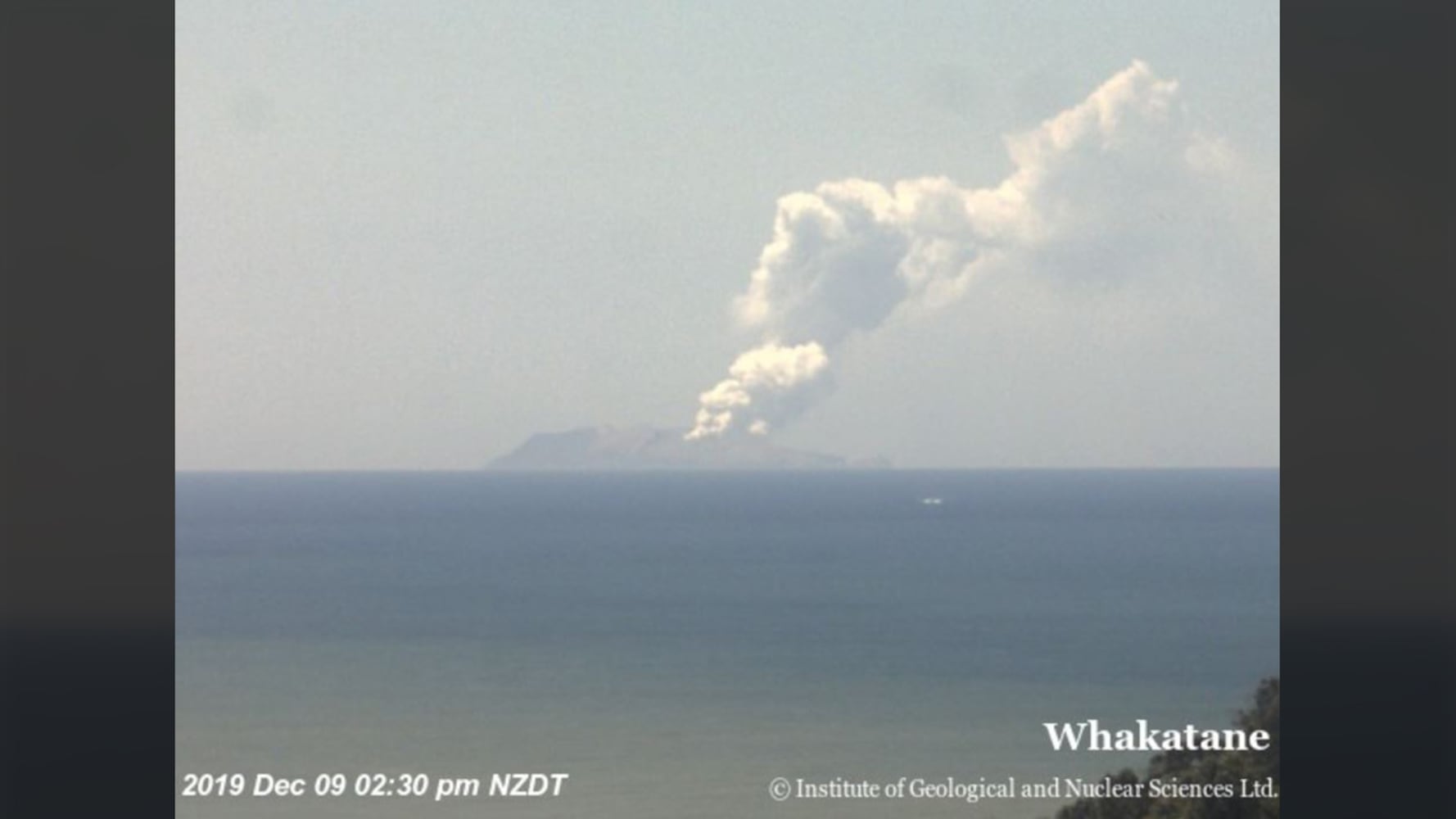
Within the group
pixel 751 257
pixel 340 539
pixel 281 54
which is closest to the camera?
pixel 281 54

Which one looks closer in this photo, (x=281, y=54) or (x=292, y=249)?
(x=281, y=54)

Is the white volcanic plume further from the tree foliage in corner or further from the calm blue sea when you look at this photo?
the tree foliage in corner

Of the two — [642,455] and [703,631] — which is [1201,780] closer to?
[703,631]

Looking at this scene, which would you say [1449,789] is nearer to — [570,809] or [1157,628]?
[570,809]

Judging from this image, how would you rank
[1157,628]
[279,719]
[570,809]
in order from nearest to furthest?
[570,809], [279,719], [1157,628]

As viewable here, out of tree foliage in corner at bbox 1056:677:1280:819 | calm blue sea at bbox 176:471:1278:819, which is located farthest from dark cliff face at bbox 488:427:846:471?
tree foliage in corner at bbox 1056:677:1280:819

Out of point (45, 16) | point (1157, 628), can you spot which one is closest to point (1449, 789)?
point (45, 16)

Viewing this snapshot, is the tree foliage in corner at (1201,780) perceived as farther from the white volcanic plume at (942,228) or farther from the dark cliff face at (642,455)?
the dark cliff face at (642,455)

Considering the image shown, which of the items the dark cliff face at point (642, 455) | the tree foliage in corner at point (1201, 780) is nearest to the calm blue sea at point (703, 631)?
the dark cliff face at point (642, 455)

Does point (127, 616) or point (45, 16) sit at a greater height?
point (45, 16)
